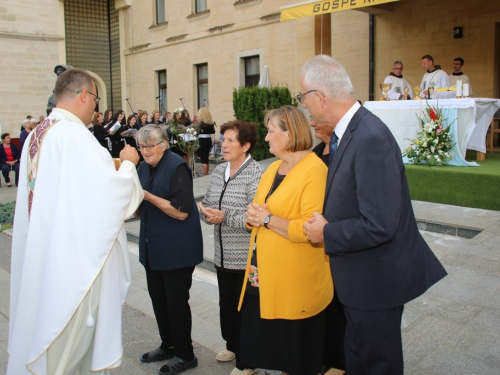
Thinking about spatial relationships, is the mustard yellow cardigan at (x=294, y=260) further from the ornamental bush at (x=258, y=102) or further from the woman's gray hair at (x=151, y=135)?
the ornamental bush at (x=258, y=102)

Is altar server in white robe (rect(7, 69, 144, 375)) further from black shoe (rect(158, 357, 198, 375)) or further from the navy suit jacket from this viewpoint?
the navy suit jacket

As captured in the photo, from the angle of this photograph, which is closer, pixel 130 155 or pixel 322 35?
pixel 130 155

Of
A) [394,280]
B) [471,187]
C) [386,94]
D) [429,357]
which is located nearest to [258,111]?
[386,94]

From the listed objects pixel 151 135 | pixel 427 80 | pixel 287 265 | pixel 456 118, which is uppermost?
pixel 427 80

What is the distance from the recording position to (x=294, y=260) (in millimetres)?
2625

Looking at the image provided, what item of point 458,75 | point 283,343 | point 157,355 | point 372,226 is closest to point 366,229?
point 372,226

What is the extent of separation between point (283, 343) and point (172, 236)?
1082mm

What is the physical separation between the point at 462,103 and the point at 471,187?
1679 mm

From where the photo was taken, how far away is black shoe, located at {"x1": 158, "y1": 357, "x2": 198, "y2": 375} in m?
3.29

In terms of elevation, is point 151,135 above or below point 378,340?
above

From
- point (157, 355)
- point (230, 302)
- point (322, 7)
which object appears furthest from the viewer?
point (322, 7)

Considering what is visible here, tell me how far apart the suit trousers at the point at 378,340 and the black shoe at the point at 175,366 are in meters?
1.52

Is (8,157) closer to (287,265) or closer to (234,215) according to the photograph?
(234,215)

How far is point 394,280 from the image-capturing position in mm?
2162
